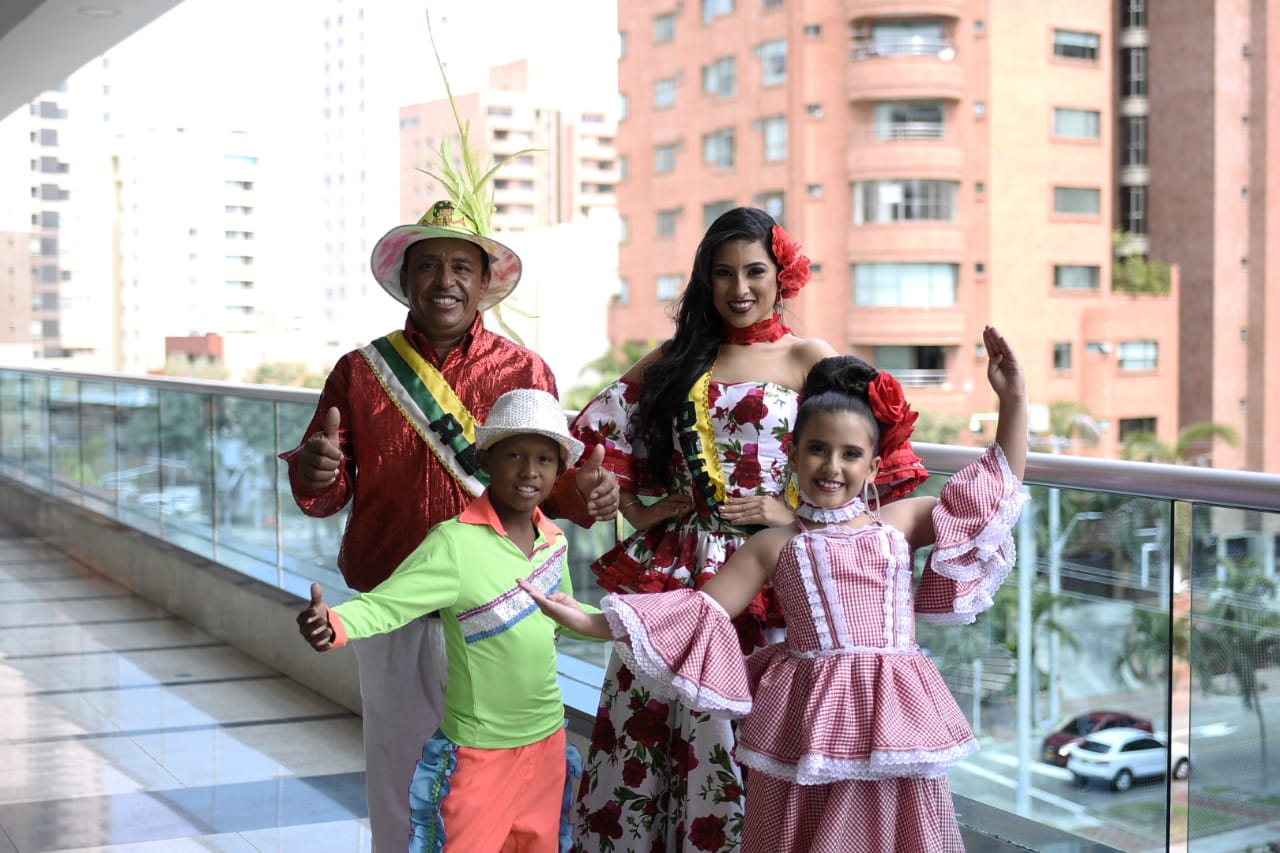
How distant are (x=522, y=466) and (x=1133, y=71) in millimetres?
53165

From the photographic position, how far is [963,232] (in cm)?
4853

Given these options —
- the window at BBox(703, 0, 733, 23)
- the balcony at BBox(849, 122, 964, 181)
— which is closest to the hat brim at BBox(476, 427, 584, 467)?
the balcony at BBox(849, 122, 964, 181)

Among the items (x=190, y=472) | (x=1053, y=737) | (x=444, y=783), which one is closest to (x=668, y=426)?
(x=444, y=783)

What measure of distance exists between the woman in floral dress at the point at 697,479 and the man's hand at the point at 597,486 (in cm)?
16

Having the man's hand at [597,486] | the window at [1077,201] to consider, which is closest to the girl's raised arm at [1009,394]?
the man's hand at [597,486]

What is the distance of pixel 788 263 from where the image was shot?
2.33 m

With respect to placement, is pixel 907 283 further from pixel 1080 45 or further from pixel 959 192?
pixel 1080 45

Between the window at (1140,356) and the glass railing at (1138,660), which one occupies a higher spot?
the window at (1140,356)

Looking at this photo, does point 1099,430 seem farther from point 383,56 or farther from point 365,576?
point 365,576

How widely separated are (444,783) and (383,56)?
75.1 metres

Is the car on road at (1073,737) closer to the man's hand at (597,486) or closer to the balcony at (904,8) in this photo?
the man's hand at (597,486)

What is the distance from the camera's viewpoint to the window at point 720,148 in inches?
2016

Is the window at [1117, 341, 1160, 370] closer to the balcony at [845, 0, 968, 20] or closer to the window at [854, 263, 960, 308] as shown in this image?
the window at [854, 263, 960, 308]

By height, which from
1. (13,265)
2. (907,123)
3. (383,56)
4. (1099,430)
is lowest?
(1099,430)
